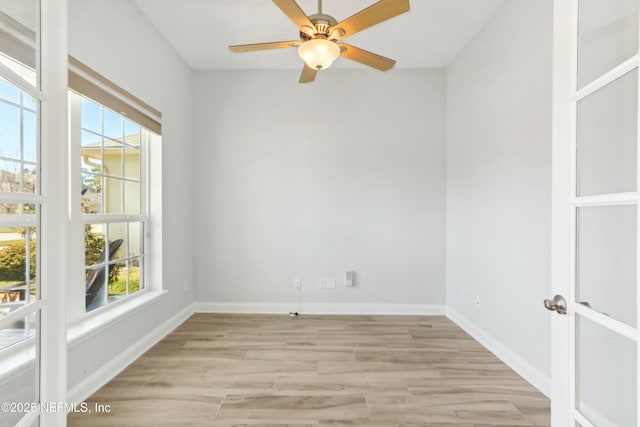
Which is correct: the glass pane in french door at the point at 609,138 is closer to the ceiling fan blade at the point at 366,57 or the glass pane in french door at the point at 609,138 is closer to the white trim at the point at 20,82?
the ceiling fan blade at the point at 366,57

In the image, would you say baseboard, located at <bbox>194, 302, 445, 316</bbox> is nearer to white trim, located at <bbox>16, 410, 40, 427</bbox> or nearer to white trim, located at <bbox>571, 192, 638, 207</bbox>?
white trim, located at <bbox>16, 410, 40, 427</bbox>

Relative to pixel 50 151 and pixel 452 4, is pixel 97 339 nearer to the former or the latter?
pixel 50 151

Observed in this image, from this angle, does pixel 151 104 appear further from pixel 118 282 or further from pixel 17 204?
pixel 17 204

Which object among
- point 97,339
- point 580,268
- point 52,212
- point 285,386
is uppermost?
point 52,212

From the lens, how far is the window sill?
6.13 ft

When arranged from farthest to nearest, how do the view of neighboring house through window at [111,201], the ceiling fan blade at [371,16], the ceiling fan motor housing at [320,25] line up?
the view of neighboring house through window at [111,201] < the ceiling fan motor housing at [320,25] < the ceiling fan blade at [371,16]

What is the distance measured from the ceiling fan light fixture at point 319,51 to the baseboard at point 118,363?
2.41m

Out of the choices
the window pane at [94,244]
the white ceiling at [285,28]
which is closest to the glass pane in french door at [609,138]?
the white ceiling at [285,28]

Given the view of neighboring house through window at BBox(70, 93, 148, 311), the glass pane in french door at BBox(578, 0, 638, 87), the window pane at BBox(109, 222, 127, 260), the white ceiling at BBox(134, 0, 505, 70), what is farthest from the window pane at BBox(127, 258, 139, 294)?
the glass pane in french door at BBox(578, 0, 638, 87)

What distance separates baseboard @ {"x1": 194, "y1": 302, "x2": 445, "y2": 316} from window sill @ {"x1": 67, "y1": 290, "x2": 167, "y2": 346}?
0.84m

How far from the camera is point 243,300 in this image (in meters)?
3.53

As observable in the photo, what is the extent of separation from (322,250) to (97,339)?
7.07 feet

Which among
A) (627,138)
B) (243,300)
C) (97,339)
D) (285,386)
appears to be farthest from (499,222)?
(97,339)

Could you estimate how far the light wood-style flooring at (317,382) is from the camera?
177cm
